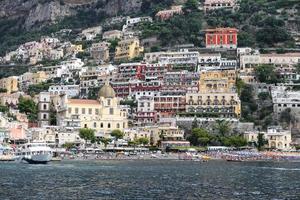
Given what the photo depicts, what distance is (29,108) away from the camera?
12394cm

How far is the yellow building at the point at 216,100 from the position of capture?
11738cm

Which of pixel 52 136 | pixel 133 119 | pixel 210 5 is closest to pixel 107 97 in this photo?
pixel 133 119

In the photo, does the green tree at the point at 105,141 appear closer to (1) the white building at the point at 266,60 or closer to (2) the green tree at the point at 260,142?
(2) the green tree at the point at 260,142

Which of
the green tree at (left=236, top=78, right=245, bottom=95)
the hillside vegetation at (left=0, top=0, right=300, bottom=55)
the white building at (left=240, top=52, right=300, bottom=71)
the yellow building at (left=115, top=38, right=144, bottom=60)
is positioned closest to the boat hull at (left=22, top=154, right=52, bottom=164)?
the green tree at (left=236, top=78, right=245, bottom=95)

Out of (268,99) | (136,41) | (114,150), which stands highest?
(136,41)

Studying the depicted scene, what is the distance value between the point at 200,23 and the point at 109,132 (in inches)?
1550

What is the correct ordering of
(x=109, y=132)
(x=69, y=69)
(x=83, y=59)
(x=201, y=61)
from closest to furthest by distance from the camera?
(x=109, y=132) → (x=201, y=61) → (x=69, y=69) → (x=83, y=59)

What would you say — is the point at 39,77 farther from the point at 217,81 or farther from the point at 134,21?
the point at 217,81

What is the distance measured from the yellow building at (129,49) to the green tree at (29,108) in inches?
991

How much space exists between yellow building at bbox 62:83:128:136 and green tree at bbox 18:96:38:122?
6.40 metres

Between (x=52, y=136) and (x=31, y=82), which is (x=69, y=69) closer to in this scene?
(x=31, y=82)

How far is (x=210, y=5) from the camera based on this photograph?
158 meters

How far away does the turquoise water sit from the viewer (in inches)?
2028

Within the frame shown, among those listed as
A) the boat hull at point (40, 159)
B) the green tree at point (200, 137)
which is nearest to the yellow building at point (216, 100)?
the green tree at point (200, 137)
